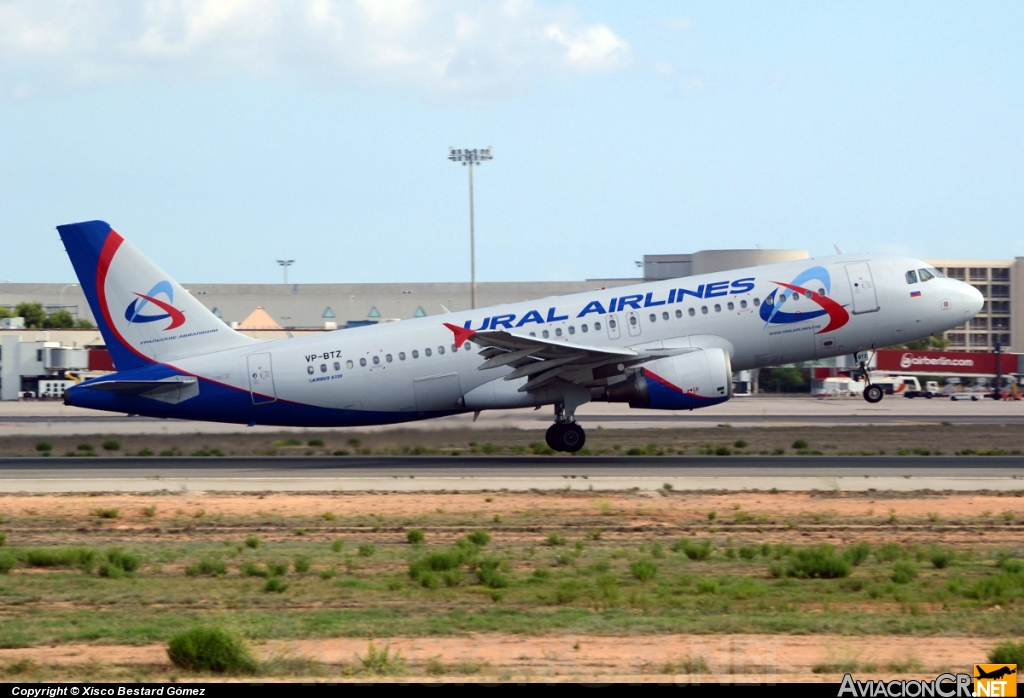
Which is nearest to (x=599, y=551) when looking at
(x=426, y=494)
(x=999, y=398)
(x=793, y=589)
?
(x=793, y=589)

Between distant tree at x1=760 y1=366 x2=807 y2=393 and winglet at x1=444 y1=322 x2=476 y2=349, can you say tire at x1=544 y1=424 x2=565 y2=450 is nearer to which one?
winglet at x1=444 y1=322 x2=476 y2=349

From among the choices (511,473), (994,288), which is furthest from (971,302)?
(994,288)

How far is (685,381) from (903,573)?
44.9 feet

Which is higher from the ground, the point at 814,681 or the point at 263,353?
the point at 263,353

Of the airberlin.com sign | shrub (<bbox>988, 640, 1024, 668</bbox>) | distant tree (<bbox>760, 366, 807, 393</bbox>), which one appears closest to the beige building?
the airberlin.com sign

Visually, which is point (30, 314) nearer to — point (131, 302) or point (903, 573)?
point (131, 302)

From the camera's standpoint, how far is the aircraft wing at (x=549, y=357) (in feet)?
91.4

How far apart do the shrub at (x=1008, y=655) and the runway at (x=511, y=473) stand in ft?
45.2

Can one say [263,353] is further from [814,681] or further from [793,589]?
[814,681]

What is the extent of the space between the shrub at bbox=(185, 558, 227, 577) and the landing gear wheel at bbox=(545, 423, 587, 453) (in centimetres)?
1563

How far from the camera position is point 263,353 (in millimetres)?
30781

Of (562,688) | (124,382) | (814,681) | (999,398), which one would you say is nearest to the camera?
(562,688)

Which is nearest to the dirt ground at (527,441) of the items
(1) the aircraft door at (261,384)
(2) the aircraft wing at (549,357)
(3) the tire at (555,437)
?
(3) the tire at (555,437)

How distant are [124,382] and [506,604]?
1952 cm
